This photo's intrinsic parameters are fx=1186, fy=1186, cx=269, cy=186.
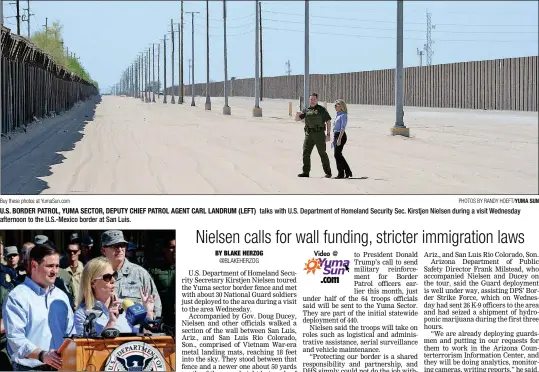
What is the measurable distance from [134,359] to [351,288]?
86.4 inches

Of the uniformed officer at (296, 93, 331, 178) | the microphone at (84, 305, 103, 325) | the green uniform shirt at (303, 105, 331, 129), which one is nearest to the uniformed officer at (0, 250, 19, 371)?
the microphone at (84, 305, 103, 325)

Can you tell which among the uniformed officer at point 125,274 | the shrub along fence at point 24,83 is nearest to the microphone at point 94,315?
the uniformed officer at point 125,274

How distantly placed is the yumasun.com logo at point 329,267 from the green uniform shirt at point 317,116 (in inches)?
233

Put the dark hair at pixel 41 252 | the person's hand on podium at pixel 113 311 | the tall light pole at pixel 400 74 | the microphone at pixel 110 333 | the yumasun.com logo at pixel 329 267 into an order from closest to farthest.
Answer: the microphone at pixel 110 333
the person's hand on podium at pixel 113 311
the dark hair at pixel 41 252
the yumasun.com logo at pixel 329 267
the tall light pole at pixel 400 74

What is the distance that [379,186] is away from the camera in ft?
60.3

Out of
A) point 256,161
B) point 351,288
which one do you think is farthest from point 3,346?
point 256,161

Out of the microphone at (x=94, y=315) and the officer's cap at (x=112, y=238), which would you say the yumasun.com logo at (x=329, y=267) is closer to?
the officer's cap at (x=112, y=238)

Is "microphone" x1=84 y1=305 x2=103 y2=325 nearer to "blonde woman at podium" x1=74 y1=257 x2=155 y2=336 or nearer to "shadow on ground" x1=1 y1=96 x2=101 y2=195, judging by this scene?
"blonde woman at podium" x1=74 y1=257 x2=155 y2=336

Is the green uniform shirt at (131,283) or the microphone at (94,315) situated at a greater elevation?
the green uniform shirt at (131,283)

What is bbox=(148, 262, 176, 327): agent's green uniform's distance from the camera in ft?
37.5

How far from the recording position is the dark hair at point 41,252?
11.2 meters

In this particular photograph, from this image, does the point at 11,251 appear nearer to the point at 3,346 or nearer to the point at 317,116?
the point at 3,346

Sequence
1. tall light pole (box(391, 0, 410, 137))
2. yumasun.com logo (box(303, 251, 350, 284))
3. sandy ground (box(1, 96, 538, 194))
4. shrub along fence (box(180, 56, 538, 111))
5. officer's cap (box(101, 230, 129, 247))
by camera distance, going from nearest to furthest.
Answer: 1. officer's cap (box(101, 230, 129, 247))
2. yumasun.com logo (box(303, 251, 350, 284))
3. sandy ground (box(1, 96, 538, 194))
4. tall light pole (box(391, 0, 410, 137))
5. shrub along fence (box(180, 56, 538, 111))

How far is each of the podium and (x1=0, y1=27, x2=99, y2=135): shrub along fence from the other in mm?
14623
